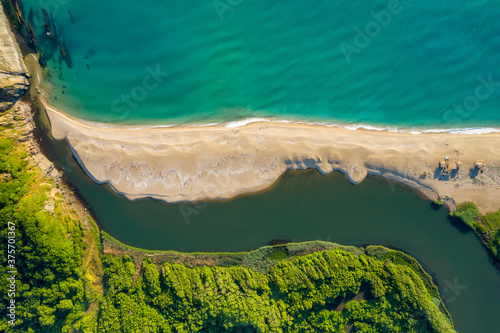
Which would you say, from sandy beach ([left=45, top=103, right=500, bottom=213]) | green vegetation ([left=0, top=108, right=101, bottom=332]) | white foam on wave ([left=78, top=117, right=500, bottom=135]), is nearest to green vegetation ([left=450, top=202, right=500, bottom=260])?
sandy beach ([left=45, top=103, right=500, bottom=213])

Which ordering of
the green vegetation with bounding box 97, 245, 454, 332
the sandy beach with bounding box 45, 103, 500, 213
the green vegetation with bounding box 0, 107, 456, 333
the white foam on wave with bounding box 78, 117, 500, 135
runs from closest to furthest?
the green vegetation with bounding box 0, 107, 456, 333 → the green vegetation with bounding box 97, 245, 454, 332 → the sandy beach with bounding box 45, 103, 500, 213 → the white foam on wave with bounding box 78, 117, 500, 135

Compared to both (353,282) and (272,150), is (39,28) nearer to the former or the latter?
(272,150)

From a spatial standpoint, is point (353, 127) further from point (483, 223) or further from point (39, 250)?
point (39, 250)

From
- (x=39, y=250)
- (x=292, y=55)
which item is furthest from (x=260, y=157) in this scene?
(x=39, y=250)

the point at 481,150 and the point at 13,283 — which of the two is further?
the point at 481,150

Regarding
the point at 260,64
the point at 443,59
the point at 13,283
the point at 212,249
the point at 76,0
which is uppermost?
the point at 443,59

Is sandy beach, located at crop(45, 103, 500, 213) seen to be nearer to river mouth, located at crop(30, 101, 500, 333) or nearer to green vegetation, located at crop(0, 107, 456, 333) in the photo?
river mouth, located at crop(30, 101, 500, 333)

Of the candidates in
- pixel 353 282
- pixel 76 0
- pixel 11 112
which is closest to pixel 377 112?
pixel 353 282

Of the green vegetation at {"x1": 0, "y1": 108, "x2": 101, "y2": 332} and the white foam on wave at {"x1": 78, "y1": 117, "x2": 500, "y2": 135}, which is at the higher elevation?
the white foam on wave at {"x1": 78, "y1": 117, "x2": 500, "y2": 135}
